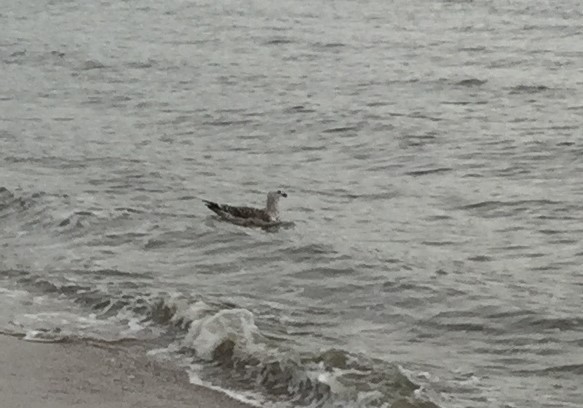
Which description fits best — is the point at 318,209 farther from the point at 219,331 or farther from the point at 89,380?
the point at 89,380

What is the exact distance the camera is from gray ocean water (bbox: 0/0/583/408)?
8.59m

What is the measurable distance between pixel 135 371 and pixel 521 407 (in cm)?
241

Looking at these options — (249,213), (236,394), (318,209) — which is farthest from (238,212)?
(236,394)

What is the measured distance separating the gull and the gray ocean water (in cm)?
16

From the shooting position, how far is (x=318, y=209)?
13.0m

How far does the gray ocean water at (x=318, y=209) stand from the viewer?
28.2ft

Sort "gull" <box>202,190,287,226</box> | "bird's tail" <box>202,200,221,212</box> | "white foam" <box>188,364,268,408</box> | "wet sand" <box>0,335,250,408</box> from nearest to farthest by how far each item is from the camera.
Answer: "wet sand" <box>0,335,250,408</box> < "white foam" <box>188,364,268,408</box> < "gull" <box>202,190,287,226</box> < "bird's tail" <box>202,200,221,212</box>

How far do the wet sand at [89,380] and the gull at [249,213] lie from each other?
3882 millimetres

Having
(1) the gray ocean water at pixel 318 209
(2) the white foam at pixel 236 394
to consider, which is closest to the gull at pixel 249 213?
(1) the gray ocean water at pixel 318 209

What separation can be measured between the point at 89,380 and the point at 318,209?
5.61m

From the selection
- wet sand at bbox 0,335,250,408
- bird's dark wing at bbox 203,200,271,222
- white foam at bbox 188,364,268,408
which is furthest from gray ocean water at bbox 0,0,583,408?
wet sand at bbox 0,335,250,408

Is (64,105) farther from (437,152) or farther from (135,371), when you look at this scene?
(135,371)

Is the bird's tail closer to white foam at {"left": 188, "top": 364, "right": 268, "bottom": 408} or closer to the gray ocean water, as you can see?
the gray ocean water

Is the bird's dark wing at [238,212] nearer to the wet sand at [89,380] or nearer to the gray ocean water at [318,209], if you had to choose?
the gray ocean water at [318,209]
